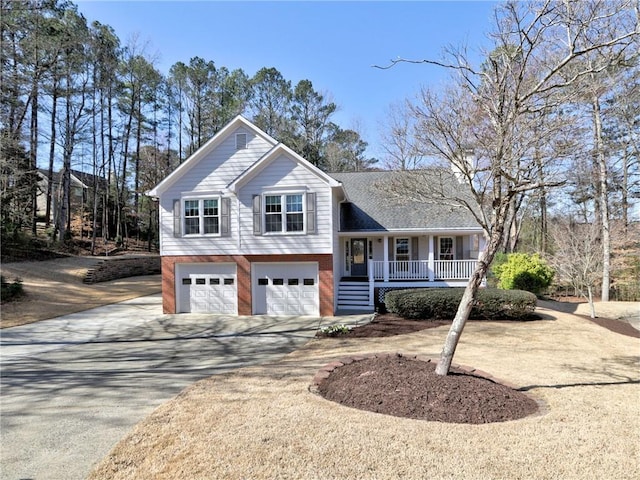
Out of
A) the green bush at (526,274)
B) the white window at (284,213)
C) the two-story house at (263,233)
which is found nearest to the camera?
the two-story house at (263,233)

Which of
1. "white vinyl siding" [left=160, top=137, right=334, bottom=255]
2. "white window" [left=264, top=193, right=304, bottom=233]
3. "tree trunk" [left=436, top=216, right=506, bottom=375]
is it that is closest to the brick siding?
"white vinyl siding" [left=160, top=137, right=334, bottom=255]

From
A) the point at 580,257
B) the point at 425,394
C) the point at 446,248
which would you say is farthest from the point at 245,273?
the point at 580,257

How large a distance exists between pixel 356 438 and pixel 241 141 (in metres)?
13.8

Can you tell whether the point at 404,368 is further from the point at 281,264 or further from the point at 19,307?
the point at 19,307

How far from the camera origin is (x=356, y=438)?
4207mm

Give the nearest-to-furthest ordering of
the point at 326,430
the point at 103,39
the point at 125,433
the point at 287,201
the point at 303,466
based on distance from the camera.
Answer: the point at 303,466 < the point at 326,430 < the point at 125,433 < the point at 287,201 < the point at 103,39

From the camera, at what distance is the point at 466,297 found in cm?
612

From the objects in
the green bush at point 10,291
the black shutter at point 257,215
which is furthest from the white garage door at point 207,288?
the green bush at point 10,291

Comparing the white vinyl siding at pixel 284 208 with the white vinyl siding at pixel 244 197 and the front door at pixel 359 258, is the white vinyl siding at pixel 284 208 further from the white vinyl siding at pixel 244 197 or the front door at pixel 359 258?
the front door at pixel 359 258

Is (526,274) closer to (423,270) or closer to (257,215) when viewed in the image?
(423,270)

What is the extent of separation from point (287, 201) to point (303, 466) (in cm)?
1196

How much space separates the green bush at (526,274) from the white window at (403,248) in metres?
5.08

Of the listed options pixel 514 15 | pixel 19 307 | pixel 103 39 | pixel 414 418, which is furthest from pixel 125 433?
pixel 103 39

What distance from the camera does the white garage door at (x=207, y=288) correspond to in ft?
50.6
